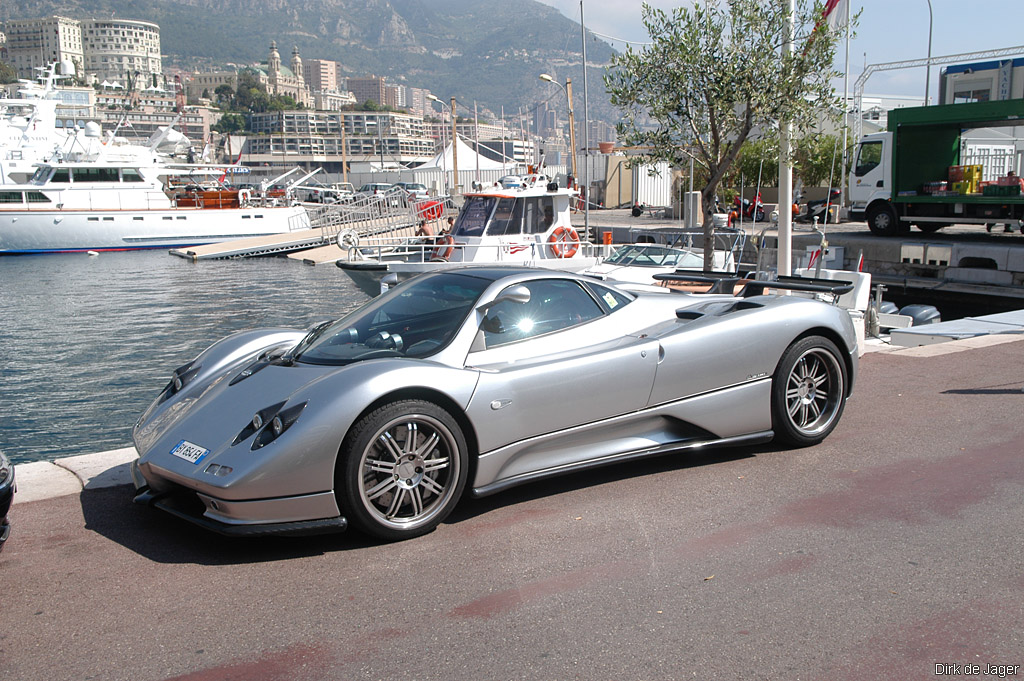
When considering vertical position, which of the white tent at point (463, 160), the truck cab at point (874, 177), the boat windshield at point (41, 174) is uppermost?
the white tent at point (463, 160)

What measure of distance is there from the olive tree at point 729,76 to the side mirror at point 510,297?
656 centimetres

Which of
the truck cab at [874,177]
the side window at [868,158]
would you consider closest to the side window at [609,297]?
the truck cab at [874,177]

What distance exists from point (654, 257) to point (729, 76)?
6.16 m

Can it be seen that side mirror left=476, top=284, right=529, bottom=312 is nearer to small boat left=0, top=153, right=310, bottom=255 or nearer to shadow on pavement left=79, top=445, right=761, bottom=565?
shadow on pavement left=79, top=445, right=761, bottom=565

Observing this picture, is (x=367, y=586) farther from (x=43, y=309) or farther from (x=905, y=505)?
(x=43, y=309)

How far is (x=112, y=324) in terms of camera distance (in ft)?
64.4

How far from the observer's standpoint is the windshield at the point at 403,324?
4613 mm

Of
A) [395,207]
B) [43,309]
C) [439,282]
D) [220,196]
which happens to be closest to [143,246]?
[220,196]

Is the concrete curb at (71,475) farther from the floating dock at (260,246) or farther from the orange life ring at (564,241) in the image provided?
the floating dock at (260,246)

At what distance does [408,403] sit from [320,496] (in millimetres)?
578

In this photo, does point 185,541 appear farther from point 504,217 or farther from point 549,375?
point 504,217

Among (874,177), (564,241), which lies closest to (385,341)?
(564,241)

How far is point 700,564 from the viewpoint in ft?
12.3

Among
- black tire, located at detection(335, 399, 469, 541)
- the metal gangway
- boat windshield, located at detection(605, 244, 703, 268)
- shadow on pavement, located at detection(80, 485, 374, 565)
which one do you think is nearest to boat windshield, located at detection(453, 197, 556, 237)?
boat windshield, located at detection(605, 244, 703, 268)
